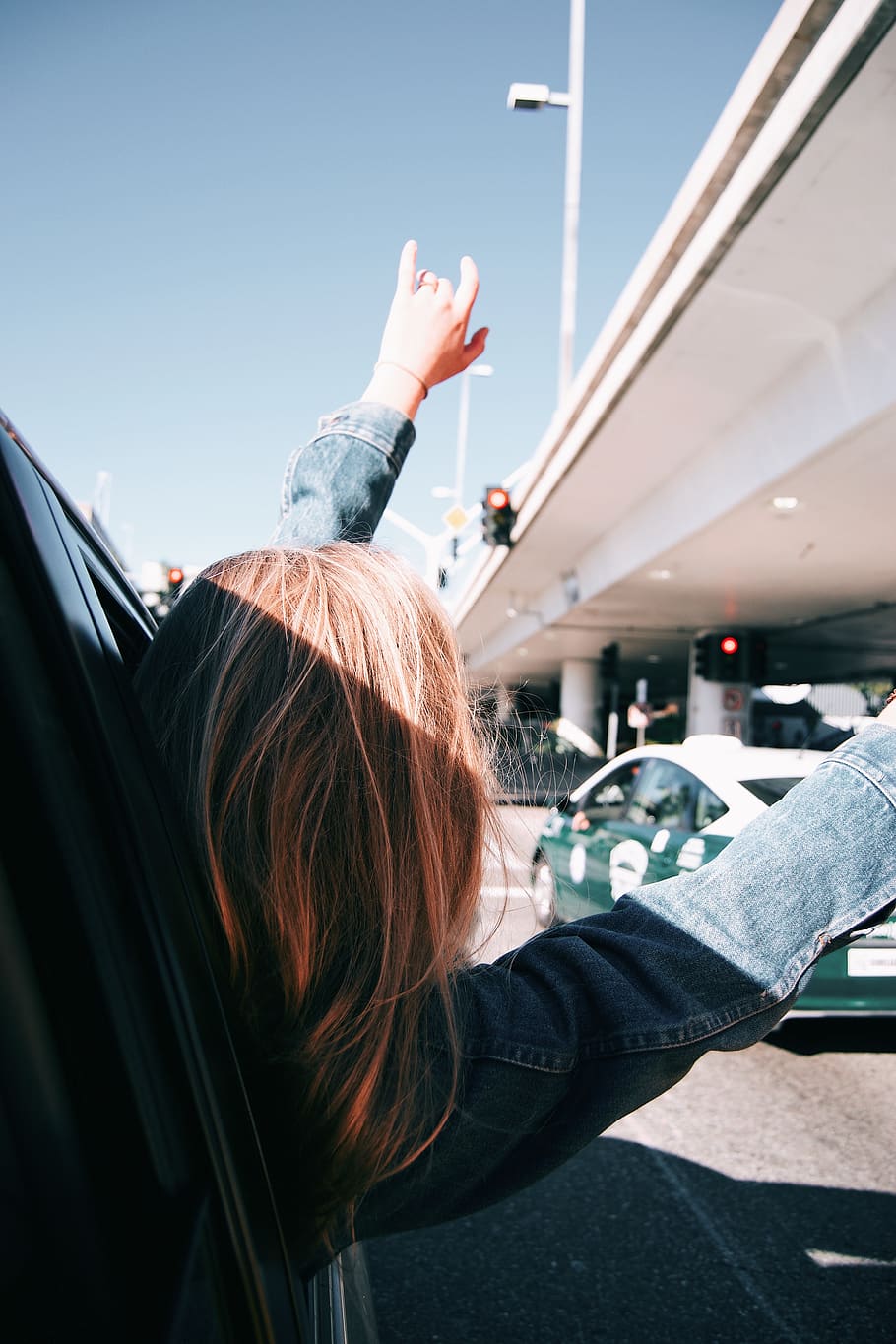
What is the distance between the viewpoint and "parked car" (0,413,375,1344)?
62 cm

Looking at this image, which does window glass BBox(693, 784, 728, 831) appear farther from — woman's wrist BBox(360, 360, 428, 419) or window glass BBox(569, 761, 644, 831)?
woman's wrist BBox(360, 360, 428, 419)

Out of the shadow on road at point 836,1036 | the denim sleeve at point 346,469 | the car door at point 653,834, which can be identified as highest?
the denim sleeve at point 346,469

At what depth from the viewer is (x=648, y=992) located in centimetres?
100

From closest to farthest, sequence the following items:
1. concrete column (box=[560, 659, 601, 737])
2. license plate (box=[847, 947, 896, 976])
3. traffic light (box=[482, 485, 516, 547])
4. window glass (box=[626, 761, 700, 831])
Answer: license plate (box=[847, 947, 896, 976]) < window glass (box=[626, 761, 700, 831]) < traffic light (box=[482, 485, 516, 547]) < concrete column (box=[560, 659, 601, 737])

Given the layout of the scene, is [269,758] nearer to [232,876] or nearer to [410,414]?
[232,876]

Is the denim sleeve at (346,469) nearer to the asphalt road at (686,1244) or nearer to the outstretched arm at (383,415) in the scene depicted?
the outstretched arm at (383,415)

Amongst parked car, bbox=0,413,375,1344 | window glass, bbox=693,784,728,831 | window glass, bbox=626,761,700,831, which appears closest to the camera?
parked car, bbox=0,413,375,1344

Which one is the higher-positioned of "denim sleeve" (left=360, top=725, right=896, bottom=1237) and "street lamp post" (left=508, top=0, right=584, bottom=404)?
"street lamp post" (left=508, top=0, right=584, bottom=404)

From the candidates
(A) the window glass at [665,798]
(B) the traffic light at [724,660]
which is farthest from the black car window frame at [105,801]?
(B) the traffic light at [724,660]

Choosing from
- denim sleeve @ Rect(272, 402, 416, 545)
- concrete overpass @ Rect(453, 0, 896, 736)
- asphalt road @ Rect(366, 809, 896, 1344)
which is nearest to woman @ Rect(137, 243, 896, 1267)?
concrete overpass @ Rect(453, 0, 896, 736)

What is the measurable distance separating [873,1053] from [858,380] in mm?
5813

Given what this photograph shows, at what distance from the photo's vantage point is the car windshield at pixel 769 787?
489 cm

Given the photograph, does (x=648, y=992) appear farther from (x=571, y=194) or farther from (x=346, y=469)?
(x=571, y=194)

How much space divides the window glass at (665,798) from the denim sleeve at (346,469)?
4.21 meters
